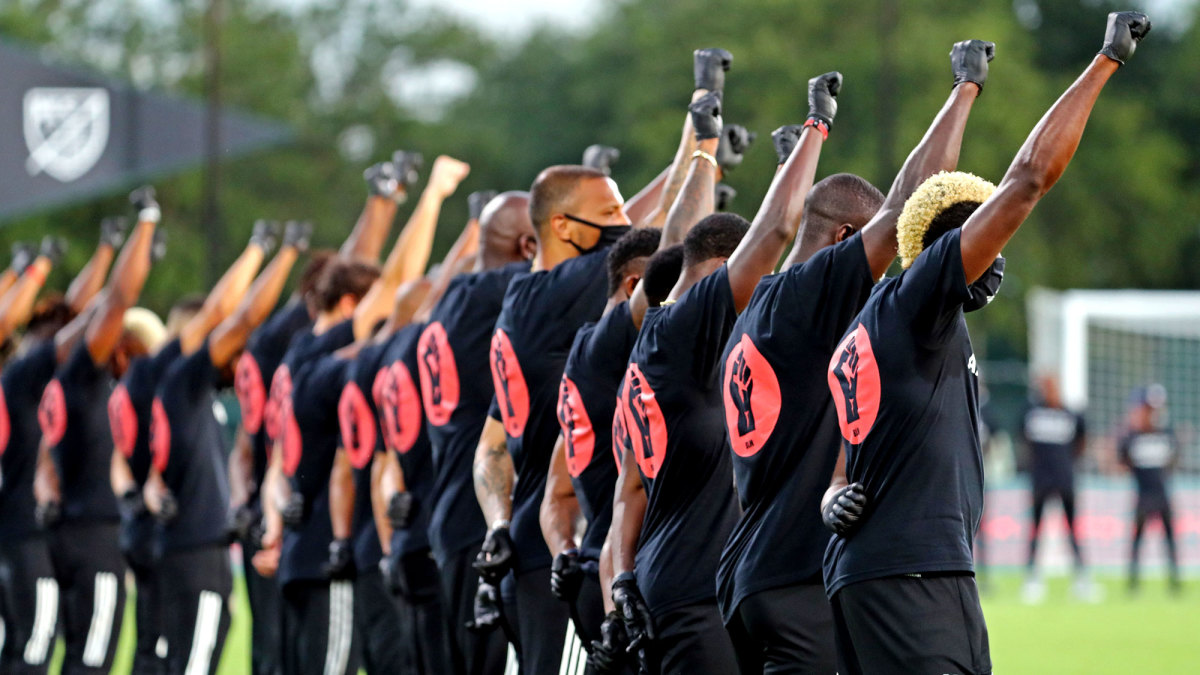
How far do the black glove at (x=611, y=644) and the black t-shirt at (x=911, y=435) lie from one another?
1.09 meters

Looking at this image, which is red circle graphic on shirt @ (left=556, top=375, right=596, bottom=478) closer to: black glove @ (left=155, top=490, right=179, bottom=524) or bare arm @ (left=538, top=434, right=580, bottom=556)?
bare arm @ (left=538, top=434, right=580, bottom=556)

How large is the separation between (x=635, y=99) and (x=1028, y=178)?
1717 inches

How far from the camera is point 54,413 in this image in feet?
35.1

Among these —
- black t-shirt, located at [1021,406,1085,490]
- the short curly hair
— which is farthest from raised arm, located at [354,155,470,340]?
black t-shirt, located at [1021,406,1085,490]

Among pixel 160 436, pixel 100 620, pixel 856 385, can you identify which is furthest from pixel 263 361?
pixel 856 385

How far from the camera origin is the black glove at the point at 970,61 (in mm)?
4805

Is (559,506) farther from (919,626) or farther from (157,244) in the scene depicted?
(157,244)

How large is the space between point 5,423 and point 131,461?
1.67m

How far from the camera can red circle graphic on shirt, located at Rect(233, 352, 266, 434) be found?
9883 millimetres

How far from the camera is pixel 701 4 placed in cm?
4784

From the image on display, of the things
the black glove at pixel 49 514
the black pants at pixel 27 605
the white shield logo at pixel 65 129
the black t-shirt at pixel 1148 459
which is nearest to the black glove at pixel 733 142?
the black glove at pixel 49 514

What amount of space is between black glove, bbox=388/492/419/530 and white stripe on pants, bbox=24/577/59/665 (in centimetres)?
399

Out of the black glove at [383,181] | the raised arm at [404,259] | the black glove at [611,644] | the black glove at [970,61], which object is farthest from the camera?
the black glove at [383,181]

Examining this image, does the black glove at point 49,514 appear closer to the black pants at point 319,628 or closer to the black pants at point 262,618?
the black pants at point 262,618
